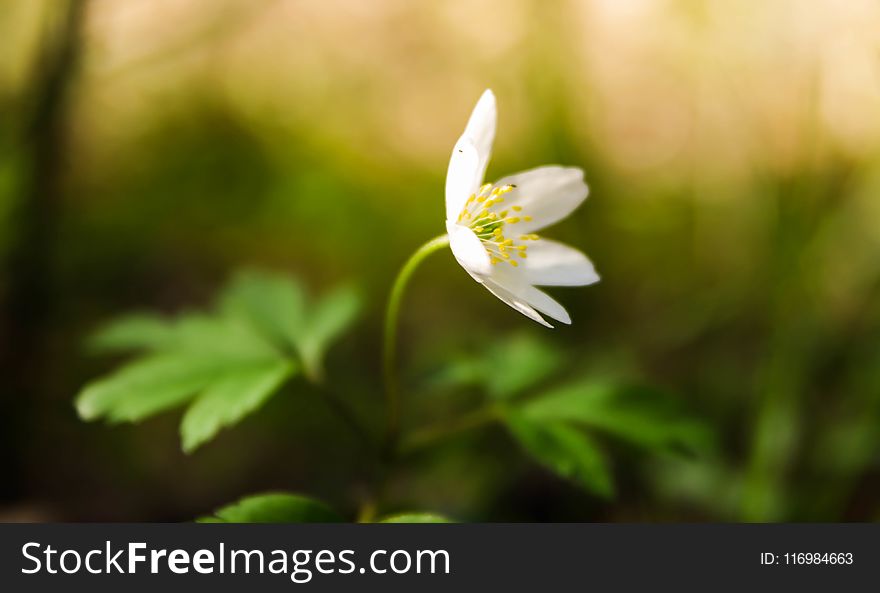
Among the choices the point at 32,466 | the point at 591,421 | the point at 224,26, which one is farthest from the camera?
the point at 224,26

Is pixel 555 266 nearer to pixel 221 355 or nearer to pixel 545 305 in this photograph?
pixel 545 305

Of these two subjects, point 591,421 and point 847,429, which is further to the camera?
point 847,429

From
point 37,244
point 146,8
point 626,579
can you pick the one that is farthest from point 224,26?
point 626,579

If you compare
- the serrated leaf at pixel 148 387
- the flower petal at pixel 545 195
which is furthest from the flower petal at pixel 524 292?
the serrated leaf at pixel 148 387

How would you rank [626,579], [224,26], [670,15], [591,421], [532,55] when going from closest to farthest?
[626,579] → [591,421] → [224,26] → [532,55] → [670,15]

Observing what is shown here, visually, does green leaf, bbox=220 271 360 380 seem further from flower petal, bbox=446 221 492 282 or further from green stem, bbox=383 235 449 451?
flower petal, bbox=446 221 492 282

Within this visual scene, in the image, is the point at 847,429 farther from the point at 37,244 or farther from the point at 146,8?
the point at 146,8
